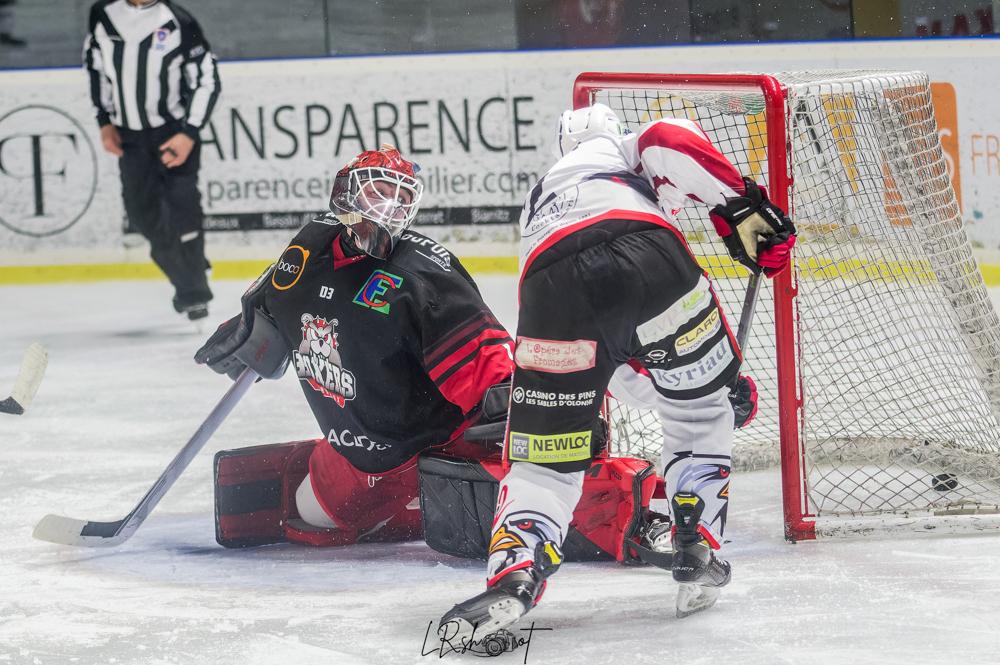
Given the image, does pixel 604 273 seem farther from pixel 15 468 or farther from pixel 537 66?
pixel 537 66

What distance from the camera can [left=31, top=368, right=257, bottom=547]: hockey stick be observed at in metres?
2.91

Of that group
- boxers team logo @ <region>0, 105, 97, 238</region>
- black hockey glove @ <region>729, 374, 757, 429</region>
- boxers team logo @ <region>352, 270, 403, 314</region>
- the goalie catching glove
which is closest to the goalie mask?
boxers team logo @ <region>352, 270, 403, 314</region>

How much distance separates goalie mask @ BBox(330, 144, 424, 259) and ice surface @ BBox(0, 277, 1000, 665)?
0.65m

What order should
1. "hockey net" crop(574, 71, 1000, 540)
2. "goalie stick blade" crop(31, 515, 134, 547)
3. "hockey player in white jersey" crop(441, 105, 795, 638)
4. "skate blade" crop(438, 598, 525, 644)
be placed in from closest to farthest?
"skate blade" crop(438, 598, 525, 644), "hockey player in white jersey" crop(441, 105, 795, 638), "hockey net" crop(574, 71, 1000, 540), "goalie stick blade" crop(31, 515, 134, 547)

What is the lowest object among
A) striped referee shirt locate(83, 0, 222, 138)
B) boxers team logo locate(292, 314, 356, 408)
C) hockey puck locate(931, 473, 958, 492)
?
hockey puck locate(931, 473, 958, 492)

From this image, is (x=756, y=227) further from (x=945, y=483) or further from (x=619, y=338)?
(x=945, y=483)

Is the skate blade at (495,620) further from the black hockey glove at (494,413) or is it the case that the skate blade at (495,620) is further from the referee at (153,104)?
the referee at (153,104)

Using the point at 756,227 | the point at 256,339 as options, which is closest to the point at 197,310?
the point at 256,339

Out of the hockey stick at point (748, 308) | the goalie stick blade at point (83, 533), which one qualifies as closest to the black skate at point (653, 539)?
the hockey stick at point (748, 308)

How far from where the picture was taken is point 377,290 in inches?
102

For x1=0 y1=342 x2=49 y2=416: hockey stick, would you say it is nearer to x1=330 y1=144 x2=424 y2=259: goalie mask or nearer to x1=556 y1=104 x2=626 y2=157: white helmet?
x1=330 y1=144 x2=424 y2=259: goalie mask

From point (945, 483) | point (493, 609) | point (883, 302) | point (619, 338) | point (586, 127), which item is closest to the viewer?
point (493, 609)

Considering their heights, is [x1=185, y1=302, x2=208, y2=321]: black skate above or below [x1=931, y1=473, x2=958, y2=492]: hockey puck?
above

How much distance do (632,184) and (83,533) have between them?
144cm
